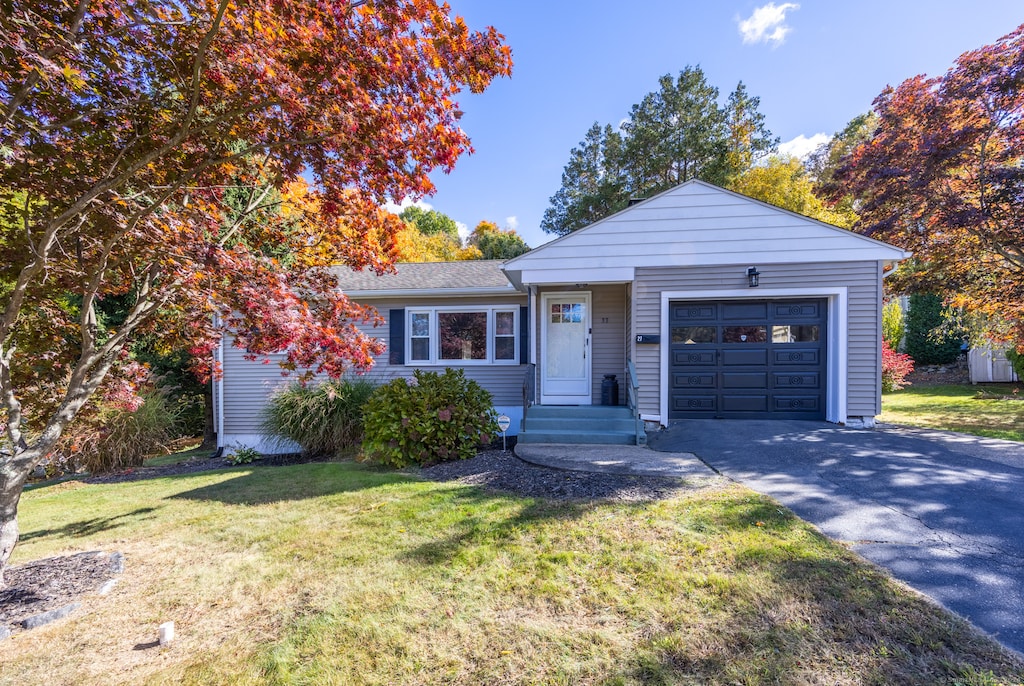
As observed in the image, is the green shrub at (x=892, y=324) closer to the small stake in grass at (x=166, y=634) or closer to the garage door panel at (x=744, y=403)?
the garage door panel at (x=744, y=403)

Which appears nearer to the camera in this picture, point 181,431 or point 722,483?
point 722,483

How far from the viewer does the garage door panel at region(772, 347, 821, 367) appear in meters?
7.30

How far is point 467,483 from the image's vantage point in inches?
196

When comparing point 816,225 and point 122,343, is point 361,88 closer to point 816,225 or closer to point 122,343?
point 122,343

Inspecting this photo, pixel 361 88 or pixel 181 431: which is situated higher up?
pixel 361 88

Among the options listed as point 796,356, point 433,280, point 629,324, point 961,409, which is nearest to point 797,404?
point 796,356

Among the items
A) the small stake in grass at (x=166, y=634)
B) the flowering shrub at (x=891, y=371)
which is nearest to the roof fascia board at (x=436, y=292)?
the small stake in grass at (x=166, y=634)

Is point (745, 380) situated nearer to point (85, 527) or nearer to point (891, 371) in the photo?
point (85, 527)

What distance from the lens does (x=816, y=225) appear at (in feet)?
23.4

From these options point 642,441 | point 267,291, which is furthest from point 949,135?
point 267,291

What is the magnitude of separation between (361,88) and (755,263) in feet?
22.1

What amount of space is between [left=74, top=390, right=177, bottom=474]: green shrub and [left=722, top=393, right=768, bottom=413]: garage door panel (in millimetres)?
11241

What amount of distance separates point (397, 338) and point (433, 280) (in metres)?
1.60

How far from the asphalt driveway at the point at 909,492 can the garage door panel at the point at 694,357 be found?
1095 millimetres
